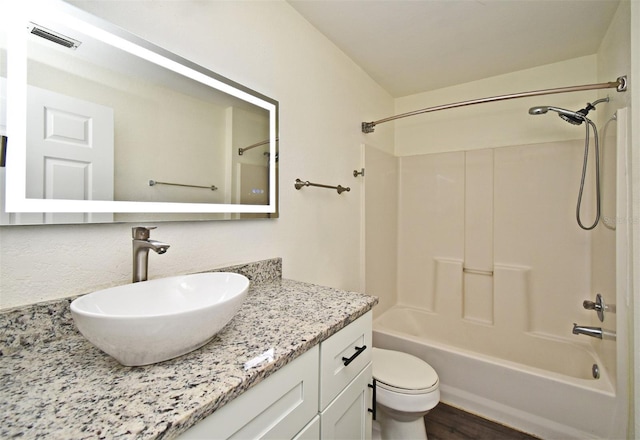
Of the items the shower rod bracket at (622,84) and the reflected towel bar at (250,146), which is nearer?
the reflected towel bar at (250,146)

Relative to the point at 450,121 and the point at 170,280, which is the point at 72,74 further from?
the point at 450,121

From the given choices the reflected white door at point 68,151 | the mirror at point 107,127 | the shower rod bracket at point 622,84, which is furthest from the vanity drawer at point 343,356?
the shower rod bracket at point 622,84

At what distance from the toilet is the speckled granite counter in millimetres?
824

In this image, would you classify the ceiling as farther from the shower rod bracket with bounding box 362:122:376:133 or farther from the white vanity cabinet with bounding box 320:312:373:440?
the white vanity cabinet with bounding box 320:312:373:440

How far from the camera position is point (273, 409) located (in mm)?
635

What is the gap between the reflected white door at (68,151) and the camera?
70 cm

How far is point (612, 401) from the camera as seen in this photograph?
138 cm

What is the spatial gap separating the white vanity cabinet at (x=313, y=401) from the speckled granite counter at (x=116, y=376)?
4 cm

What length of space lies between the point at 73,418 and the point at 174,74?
3.28 feet

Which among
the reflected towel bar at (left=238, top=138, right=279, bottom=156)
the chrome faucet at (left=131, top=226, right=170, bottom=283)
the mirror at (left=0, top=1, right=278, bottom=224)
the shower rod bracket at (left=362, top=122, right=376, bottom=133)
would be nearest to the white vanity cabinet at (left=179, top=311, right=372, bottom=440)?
the chrome faucet at (left=131, top=226, right=170, bottom=283)

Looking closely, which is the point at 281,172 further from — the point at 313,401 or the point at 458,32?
the point at 458,32

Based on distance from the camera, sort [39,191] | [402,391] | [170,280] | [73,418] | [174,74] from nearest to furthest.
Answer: [73,418] < [39,191] < [170,280] < [174,74] < [402,391]

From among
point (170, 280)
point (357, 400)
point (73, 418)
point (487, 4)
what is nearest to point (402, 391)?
point (357, 400)

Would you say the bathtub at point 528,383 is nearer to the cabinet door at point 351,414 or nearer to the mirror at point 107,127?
the cabinet door at point 351,414
